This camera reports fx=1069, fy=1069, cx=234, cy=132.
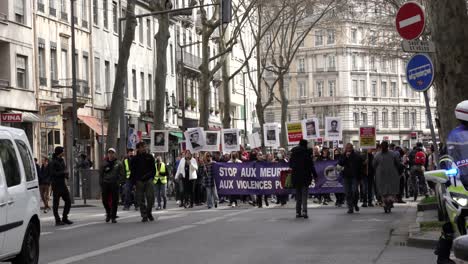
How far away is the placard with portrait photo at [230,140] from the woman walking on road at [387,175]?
16.5m

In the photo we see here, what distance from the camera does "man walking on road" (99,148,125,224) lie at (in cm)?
2402

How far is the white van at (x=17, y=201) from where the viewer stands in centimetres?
1170

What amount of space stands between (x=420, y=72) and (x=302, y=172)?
337 inches

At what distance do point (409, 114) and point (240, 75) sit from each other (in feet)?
150

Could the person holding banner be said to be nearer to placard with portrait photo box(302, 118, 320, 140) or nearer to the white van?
placard with portrait photo box(302, 118, 320, 140)

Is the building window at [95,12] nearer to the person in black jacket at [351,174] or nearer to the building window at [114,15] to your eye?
the building window at [114,15]

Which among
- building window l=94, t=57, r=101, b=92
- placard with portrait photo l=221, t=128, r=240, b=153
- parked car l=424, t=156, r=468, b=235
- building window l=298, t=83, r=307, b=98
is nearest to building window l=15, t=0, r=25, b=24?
building window l=94, t=57, r=101, b=92

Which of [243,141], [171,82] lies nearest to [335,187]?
[171,82]

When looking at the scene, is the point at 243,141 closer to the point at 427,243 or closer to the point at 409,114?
the point at 409,114

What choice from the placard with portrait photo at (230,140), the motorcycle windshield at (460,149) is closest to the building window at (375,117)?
the placard with portrait photo at (230,140)

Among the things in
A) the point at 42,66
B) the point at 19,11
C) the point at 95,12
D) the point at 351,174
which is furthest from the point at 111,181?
the point at 95,12

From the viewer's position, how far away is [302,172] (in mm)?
23609

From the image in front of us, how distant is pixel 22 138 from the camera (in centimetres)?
1332

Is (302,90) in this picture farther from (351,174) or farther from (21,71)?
(351,174)
